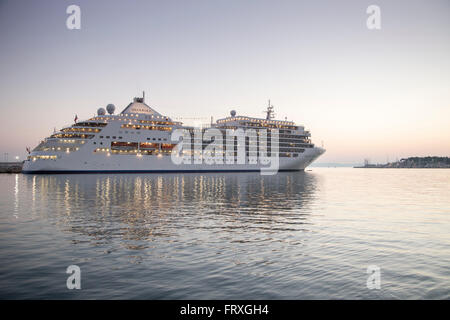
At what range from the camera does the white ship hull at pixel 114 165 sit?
7638cm

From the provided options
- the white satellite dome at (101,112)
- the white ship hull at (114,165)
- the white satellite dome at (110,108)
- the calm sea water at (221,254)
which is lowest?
the calm sea water at (221,254)

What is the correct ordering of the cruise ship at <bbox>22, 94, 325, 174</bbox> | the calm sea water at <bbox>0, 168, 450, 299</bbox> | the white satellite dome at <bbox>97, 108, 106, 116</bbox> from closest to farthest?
1. the calm sea water at <bbox>0, 168, 450, 299</bbox>
2. the cruise ship at <bbox>22, 94, 325, 174</bbox>
3. the white satellite dome at <bbox>97, 108, 106, 116</bbox>

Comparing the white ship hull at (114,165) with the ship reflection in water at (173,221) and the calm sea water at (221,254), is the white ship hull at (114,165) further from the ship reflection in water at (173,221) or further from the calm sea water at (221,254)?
the calm sea water at (221,254)

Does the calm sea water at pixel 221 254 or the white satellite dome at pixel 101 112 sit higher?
the white satellite dome at pixel 101 112

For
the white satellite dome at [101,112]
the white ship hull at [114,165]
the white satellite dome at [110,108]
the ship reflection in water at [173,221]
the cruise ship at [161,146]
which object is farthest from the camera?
the white satellite dome at [110,108]

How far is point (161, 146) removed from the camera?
90.8m

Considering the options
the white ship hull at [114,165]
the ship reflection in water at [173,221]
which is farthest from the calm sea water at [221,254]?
the white ship hull at [114,165]

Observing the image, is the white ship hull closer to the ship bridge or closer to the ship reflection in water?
the ship bridge

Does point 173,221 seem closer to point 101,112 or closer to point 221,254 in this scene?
point 221,254

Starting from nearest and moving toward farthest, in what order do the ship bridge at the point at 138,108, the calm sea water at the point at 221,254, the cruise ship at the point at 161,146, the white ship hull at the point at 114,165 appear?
the calm sea water at the point at 221,254
the white ship hull at the point at 114,165
the cruise ship at the point at 161,146
the ship bridge at the point at 138,108

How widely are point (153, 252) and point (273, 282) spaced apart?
4.73 meters

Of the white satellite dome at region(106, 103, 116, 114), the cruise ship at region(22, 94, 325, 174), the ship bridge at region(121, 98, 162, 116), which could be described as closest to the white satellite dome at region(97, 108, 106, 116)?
the cruise ship at region(22, 94, 325, 174)

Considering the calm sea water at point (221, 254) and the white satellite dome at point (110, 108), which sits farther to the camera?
the white satellite dome at point (110, 108)

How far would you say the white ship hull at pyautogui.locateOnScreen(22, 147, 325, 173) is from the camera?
251 ft
